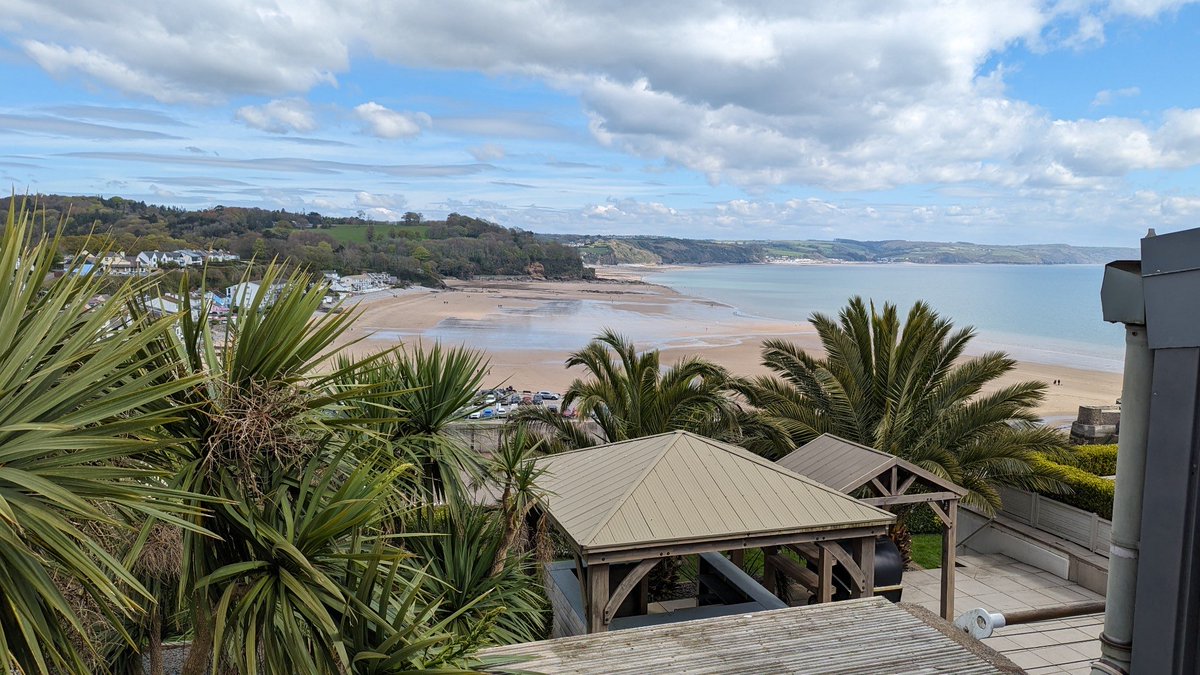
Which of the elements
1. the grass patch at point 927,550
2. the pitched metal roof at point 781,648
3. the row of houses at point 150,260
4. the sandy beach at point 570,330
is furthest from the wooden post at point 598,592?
the sandy beach at point 570,330

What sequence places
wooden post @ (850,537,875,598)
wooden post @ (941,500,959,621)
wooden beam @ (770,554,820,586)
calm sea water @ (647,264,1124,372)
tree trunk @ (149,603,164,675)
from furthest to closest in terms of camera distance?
calm sea water @ (647,264,1124,372)
wooden post @ (941,500,959,621)
wooden beam @ (770,554,820,586)
wooden post @ (850,537,875,598)
tree trunk @ (149,603,164,675)

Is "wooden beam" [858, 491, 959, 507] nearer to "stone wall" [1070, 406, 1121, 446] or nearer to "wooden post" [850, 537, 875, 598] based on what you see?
"wooden post" [850, 537, 875, 598]

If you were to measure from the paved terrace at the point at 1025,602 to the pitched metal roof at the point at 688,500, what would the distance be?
2.51 metres

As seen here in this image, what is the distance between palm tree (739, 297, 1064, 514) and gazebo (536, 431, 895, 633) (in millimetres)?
4518

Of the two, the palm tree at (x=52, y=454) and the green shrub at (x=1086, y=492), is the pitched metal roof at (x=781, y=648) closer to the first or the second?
the palm tree at (x=52, y=454)

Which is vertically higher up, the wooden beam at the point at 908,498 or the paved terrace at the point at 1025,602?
the wooden beam at the point at 908,498

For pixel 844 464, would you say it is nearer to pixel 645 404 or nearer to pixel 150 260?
pixel 645 404

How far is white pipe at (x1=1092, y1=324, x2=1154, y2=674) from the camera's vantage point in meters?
3.12

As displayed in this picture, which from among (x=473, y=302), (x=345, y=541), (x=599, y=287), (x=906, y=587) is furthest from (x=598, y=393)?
(x=599, y=287)

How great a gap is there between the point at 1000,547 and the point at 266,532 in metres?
14.1

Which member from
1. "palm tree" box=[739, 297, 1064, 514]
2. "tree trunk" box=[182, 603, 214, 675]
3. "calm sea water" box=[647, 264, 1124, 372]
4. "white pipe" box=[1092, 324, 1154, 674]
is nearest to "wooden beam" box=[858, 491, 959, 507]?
"palm tree" box=[739, 297, 1064, 514]

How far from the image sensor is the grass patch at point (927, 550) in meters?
14.3

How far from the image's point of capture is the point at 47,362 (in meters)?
3.61

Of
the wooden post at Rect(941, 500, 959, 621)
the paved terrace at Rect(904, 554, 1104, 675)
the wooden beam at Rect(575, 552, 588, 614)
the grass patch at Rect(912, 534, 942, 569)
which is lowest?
the grass patch at Rect(912, 534, 942, 569)
